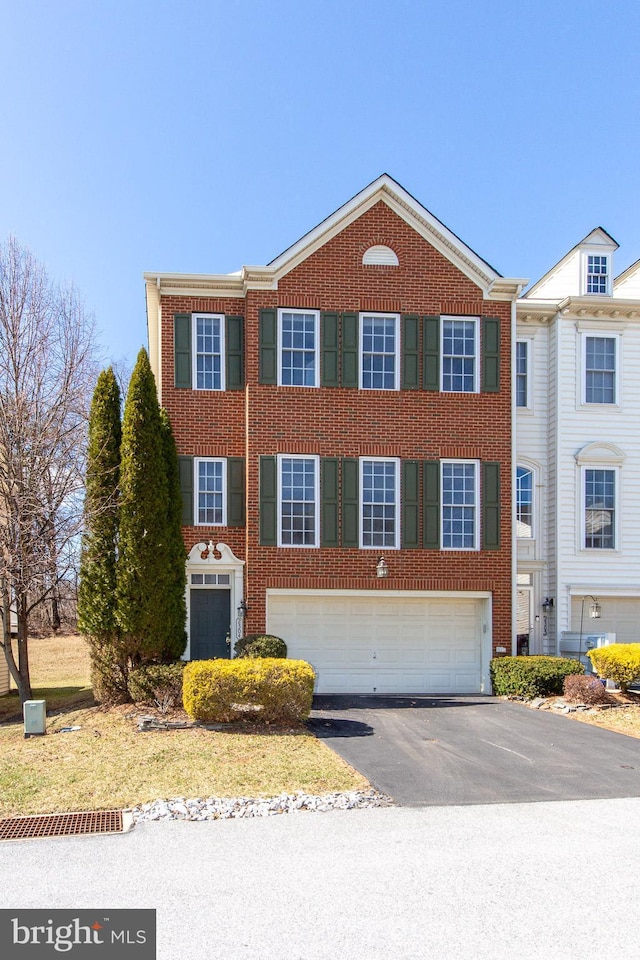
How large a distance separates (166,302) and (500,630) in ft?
33.6

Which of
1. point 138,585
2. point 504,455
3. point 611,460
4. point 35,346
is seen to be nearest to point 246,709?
point 138,585

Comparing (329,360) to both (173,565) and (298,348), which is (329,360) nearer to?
(298,348)

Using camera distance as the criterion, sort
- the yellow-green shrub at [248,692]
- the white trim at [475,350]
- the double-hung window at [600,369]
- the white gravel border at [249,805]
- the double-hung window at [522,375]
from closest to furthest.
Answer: the white gravel border at [249,805] < the yellow-green shrub at [248,692] < the white trim at [475,350] < the double-hung window at [600,369] < the double-hung window at [522,375]

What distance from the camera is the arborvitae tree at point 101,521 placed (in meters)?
14.9

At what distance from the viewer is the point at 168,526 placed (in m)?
15.5

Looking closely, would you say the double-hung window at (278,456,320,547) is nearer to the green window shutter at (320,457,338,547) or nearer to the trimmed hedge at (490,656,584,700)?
the green window shutter at (320,457,338,547)

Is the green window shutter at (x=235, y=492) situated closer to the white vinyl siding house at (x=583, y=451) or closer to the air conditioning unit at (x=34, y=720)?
the air conditioning unit at (x=34, y=720)

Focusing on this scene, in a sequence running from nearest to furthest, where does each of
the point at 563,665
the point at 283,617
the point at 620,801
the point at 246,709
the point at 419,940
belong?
1. the point at 419,940
2. the point at 620,801
3. the point at 246,709
4. the point at 563,665
5. the point at 283,617

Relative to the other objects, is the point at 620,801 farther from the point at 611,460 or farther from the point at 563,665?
→ the point at 611,460

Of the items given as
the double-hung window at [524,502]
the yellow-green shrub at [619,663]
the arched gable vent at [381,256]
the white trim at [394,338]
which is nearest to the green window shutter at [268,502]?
the white trim at [394,338]

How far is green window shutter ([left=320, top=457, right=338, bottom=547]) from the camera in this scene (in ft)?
56.9

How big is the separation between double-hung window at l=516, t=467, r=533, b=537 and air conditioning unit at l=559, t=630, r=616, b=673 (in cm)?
251

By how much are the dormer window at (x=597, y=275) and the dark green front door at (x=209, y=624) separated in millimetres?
11357

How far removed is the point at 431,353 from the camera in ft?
58.7
